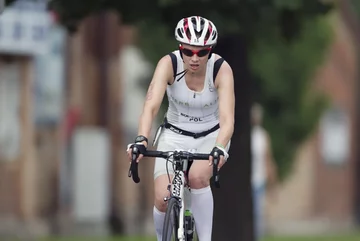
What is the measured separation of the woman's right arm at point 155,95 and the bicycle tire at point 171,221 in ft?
1.69

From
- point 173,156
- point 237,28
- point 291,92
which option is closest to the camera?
point 173,156

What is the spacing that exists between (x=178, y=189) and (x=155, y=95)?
69cm

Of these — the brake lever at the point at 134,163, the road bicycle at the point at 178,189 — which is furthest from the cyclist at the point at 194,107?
the brake lever at the point at 134,163

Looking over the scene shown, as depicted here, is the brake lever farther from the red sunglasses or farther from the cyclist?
the red sunglasses

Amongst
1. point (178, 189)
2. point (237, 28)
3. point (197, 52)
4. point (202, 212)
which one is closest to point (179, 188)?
point (178, 189)

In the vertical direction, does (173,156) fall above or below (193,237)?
above

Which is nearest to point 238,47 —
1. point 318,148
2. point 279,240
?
point 279,240

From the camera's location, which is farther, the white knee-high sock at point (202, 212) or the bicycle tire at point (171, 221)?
the white knee-high sock at point (202, 212)

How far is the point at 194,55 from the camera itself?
10883mm

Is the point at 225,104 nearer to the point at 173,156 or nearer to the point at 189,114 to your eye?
the point at 189,114

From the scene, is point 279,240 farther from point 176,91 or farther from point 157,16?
point 176,91

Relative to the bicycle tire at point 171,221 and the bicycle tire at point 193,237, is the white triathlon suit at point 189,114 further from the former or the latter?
the bicycle tire at point 193,237

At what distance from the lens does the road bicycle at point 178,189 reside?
10.5 m

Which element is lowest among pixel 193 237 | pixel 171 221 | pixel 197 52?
pixel 193 237
